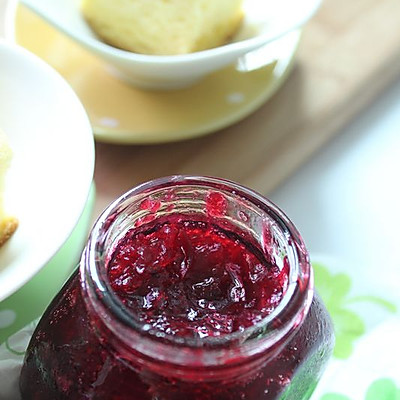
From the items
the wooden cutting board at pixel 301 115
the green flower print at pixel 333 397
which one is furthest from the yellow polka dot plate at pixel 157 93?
the green flower print at pixel 333 397

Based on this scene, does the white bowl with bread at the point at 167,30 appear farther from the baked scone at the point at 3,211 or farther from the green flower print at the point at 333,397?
the green flower print at the point at 333,397

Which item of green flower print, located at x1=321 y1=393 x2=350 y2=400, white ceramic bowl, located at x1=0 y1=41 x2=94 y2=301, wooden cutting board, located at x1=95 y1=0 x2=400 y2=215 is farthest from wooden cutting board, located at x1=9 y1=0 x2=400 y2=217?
green flower print, located at x1=321 y1=393 x2=350 y2=400

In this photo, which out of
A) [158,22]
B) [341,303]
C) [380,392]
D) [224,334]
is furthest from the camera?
[158,22]

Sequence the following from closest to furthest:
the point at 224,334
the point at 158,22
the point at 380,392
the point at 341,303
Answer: the point at 224,334 → the point at 380,392 → the point at 341,303 → the point at 158,22

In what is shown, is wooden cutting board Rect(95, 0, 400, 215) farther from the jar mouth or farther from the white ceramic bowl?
the jar mouth

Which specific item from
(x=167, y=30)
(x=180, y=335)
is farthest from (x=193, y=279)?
(x=167, y=30)

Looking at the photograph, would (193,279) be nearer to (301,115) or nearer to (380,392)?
(380,392)
